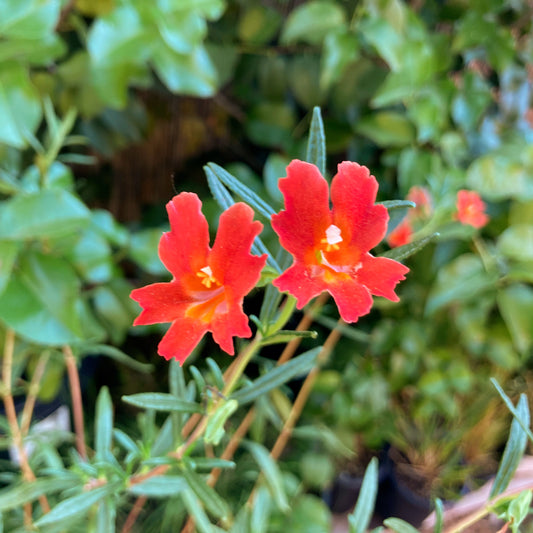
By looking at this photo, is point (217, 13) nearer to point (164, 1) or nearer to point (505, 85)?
point (164, 1)

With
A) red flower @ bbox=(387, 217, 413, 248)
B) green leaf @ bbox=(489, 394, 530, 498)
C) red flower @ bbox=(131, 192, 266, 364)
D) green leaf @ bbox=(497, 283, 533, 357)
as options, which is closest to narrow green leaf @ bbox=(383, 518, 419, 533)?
green leaf @ bbox=(489, 394, 530, 498)

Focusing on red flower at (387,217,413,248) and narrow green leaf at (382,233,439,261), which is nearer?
narrow green leaf at (382,233,439,261)

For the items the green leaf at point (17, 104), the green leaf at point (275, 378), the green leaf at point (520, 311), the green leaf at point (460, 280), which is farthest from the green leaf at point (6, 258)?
the green leaf at point (520, 311)

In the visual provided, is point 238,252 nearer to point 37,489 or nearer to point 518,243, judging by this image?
point 37,489

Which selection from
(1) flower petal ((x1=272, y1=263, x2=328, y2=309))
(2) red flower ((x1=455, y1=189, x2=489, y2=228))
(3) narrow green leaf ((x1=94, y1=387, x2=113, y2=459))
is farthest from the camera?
(2) red flower ((x1=455, y1=189, x2=489, y2=228))

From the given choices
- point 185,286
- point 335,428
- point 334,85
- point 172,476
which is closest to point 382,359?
point 335,428

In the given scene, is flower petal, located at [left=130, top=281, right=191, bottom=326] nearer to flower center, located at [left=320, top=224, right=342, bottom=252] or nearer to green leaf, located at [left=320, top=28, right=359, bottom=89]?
flower center, located at [left=320, top=224, right=342, bottom=252]
